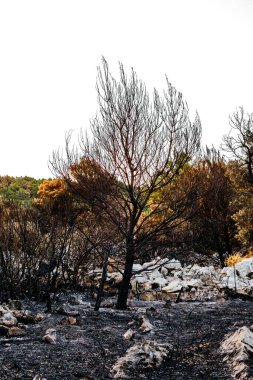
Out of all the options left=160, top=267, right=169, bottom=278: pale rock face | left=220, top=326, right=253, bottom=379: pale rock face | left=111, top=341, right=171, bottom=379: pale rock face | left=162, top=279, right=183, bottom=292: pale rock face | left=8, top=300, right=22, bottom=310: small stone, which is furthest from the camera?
left=160, top=267, right=169, bottom=278: pale rock face

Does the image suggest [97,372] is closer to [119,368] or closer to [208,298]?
[119,368]

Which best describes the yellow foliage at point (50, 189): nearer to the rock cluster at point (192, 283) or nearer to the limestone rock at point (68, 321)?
the rock cluster at point (192, 283)

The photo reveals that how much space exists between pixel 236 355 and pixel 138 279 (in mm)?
7050

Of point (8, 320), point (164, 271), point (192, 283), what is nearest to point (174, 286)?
point (192, 283)

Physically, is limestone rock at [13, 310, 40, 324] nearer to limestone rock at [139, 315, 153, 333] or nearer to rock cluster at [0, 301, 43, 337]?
rock cluster at [0, 301, 43, 337]

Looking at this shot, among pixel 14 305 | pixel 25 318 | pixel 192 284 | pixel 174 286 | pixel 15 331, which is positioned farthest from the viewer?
pixel 174 286

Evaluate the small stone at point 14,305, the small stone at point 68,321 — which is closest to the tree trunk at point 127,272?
the small stone at point 68,321

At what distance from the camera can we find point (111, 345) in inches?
167

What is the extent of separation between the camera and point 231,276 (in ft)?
32.2

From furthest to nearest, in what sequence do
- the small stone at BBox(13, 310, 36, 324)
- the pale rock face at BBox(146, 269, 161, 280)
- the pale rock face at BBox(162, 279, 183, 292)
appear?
the pale rock face at BBox(146, 269, 161, 280) → the pale rock face at BBox(162, 279, 183, 292) → the small stone at BBox(13, 310, 36, 324)

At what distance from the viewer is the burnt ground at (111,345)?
10.9 ft

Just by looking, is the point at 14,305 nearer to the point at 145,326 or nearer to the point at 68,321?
the point at 68,321

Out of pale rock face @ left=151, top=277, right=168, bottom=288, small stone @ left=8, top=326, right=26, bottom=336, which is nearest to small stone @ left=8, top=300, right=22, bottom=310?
small stone @ left=8, top=326, right=26, bottom=336

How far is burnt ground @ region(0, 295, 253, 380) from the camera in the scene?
3309 mm
